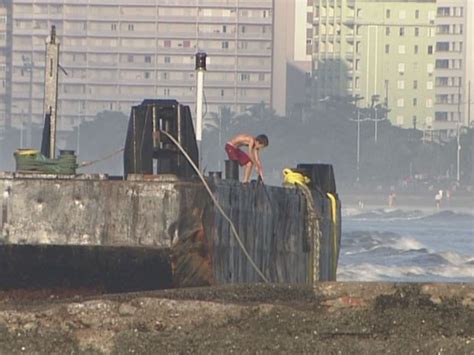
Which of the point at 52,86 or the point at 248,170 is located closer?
the point at 52,86

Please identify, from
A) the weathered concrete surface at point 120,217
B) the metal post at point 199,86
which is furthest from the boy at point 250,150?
the weathered concrete surface at point 120,217

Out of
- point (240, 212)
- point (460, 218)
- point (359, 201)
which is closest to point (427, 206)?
point (359, 201)

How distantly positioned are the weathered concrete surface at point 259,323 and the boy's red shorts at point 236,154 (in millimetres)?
8874

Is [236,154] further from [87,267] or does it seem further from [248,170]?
[87,267]

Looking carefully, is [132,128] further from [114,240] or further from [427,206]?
[427,206]

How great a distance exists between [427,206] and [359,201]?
7681 millimetres

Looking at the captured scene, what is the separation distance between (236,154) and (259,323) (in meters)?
9.64

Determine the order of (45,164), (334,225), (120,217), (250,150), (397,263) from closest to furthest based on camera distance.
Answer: (120,217), (45,164), (250,150), (334,225), (397,263)

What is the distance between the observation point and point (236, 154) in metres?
19.6

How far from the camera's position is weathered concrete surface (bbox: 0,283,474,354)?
9.68m

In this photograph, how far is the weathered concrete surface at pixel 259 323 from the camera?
968 centimetres

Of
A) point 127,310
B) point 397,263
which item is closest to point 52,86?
point 127,310

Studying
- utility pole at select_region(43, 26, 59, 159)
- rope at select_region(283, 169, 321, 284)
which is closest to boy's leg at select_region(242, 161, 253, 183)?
rope at select_region(283, 169, 321, 284)

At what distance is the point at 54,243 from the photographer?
14.1m
